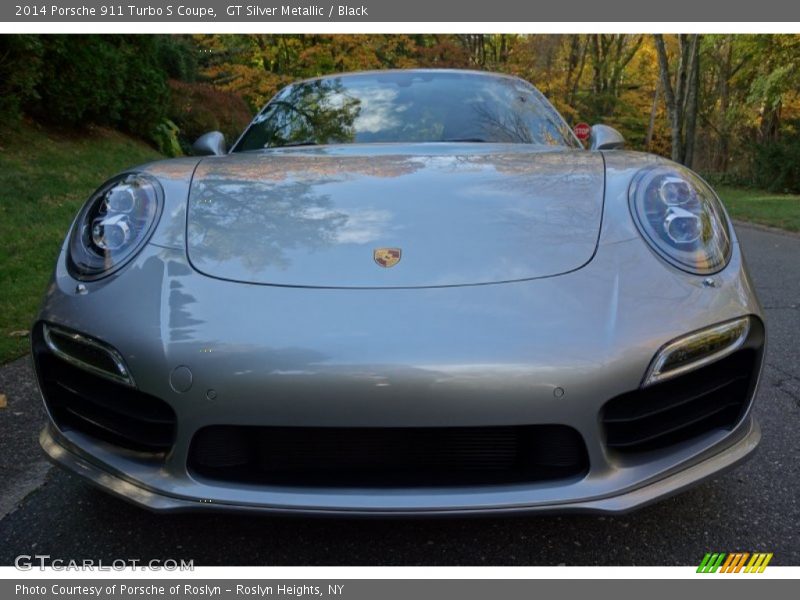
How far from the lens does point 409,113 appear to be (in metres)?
2.92

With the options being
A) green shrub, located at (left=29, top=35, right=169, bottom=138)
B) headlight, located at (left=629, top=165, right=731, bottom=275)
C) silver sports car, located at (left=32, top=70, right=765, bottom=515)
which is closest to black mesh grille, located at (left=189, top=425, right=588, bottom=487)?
silver sports car, located at (left=32, top=70, right=765, bottom=515)

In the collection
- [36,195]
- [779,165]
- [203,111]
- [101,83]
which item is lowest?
[779,165]

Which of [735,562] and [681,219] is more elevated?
[681,219]

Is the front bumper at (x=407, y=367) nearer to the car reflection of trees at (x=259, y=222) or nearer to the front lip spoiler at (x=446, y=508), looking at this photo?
the front lip spoiler at (x=446, y=508)

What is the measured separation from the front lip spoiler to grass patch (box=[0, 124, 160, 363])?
98 cm

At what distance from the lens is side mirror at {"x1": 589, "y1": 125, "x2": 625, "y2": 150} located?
2787mm

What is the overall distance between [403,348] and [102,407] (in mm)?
739

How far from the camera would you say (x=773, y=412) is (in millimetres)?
2621

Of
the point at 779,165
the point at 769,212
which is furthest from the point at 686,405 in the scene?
the point at 779,165

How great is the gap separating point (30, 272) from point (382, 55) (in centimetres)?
1119

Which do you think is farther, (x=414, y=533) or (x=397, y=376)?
(x=414, y=533)

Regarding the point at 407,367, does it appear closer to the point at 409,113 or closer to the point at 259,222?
the point at 259,222

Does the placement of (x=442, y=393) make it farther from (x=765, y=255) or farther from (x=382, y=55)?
(x=382, y=55)

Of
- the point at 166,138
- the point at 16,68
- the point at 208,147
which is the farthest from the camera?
the point at 166,138
